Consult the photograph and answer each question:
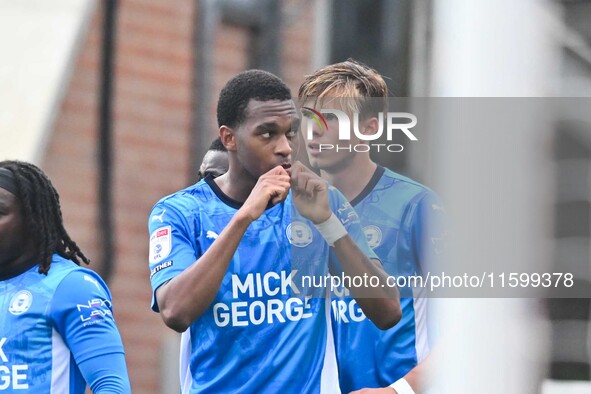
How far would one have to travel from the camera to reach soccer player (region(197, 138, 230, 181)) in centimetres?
452

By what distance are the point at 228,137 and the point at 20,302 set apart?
78 cm

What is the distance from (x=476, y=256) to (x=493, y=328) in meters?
0.13

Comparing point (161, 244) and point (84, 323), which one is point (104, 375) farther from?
point (161, 244)

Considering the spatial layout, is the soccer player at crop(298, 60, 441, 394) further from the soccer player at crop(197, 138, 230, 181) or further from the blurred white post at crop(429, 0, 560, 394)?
the soccer player at crop(197, 138, 230, 181)

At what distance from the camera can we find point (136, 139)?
8367mm

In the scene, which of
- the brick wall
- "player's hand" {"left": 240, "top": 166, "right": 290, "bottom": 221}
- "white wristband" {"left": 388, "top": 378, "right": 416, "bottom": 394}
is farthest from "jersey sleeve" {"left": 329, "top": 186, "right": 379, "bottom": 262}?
the brick wall

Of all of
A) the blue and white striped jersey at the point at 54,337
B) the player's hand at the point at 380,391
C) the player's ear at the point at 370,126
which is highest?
the player's ear at the point at 370,126

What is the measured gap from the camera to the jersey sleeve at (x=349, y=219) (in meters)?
3.35

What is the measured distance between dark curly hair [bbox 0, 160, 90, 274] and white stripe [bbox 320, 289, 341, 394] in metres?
0.86

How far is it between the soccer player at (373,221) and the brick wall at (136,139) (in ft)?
14.3

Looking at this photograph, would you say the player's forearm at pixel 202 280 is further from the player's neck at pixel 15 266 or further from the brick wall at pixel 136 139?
the brick wall at pixel 136 139

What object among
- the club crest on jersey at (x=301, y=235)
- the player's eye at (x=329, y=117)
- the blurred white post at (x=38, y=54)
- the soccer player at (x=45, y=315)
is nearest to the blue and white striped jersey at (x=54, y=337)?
the soccer player at (x=45, y=315)

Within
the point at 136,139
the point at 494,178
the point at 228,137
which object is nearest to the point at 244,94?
the point at 228,137

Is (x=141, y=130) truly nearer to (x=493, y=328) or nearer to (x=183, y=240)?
(x=183, y=240)
